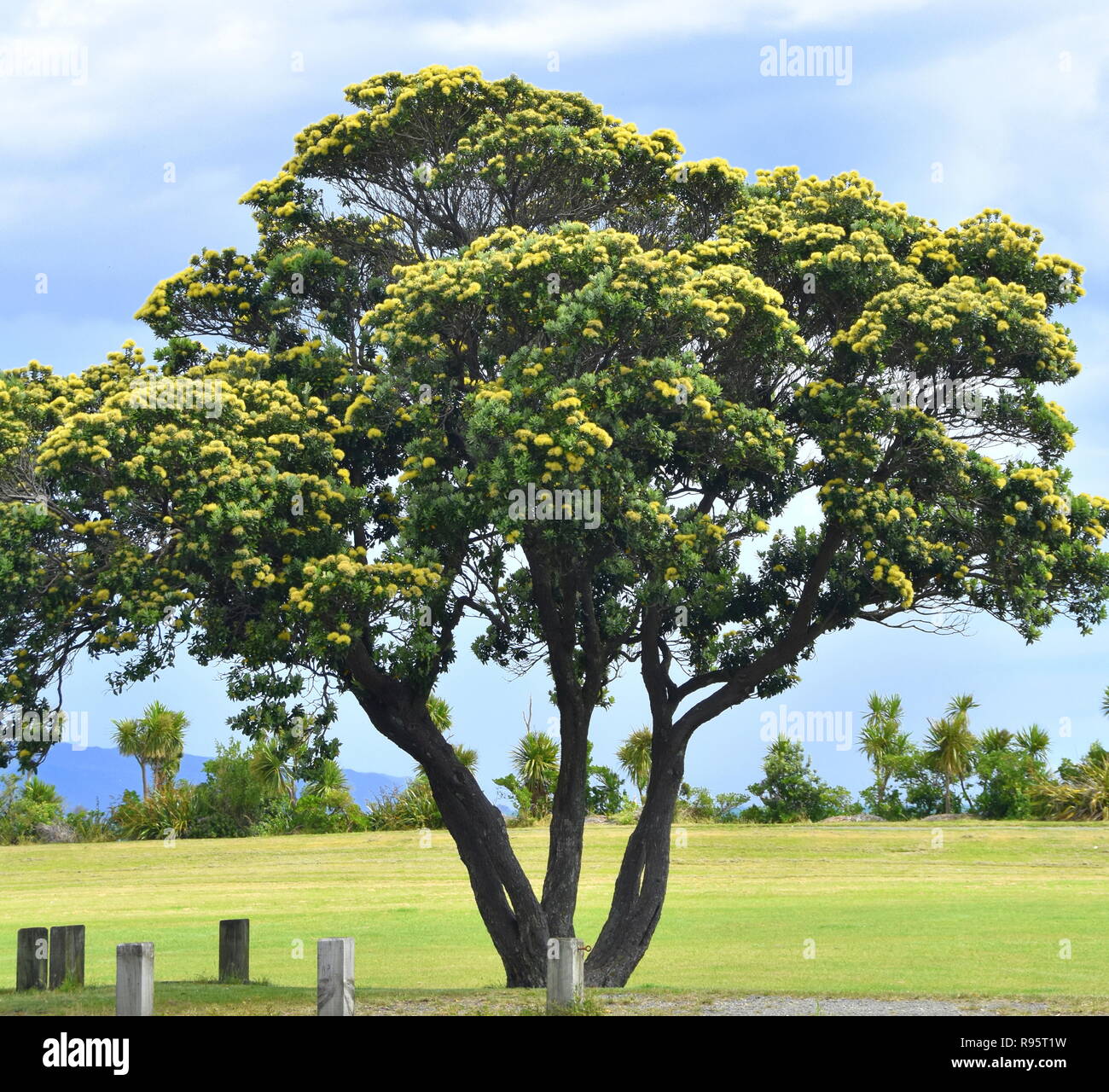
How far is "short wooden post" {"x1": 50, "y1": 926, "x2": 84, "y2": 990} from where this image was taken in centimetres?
1784

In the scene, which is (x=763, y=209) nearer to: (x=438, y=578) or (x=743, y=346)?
(x=743, y=346)

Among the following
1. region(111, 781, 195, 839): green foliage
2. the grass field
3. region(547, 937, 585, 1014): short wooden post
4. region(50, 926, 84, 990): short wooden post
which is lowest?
the grass field

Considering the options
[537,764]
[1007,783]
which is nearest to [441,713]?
[537,764]

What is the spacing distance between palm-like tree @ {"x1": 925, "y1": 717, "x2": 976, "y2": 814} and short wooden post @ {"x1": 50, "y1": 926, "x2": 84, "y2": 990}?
1674 inches

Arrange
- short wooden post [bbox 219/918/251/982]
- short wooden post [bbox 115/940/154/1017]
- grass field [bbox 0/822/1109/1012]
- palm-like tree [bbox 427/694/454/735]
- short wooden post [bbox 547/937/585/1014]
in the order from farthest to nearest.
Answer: palm-like tree [bbox 427/694/454/735] → grass field [bbox 0/822/1109/1012] → short wooden post [bbox 219/918/251/982] → short wooden post [bbox 547/937/585/1014] → short wooden post [bbox 115/940/154/1017]

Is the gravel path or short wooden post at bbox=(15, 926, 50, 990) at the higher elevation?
short wooden post at bbox=(15, 926, 50, 990)

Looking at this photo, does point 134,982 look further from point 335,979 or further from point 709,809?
point 709,809

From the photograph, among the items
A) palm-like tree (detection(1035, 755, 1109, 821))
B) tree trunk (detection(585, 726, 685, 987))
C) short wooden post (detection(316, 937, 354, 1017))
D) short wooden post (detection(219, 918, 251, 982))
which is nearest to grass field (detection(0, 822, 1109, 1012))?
short wooden post (detection(219, 918, 251, 982))

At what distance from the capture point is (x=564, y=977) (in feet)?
42.4

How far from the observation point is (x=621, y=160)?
70.5ft

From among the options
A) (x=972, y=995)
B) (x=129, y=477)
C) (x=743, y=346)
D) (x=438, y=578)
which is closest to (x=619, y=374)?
(x=743, y=346)

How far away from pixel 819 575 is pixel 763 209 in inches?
234

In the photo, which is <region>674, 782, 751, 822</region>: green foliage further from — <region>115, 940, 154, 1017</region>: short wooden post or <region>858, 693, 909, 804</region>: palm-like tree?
<region>115, 940, 154, 1017</region>: short wooden post

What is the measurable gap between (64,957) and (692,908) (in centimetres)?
2110
